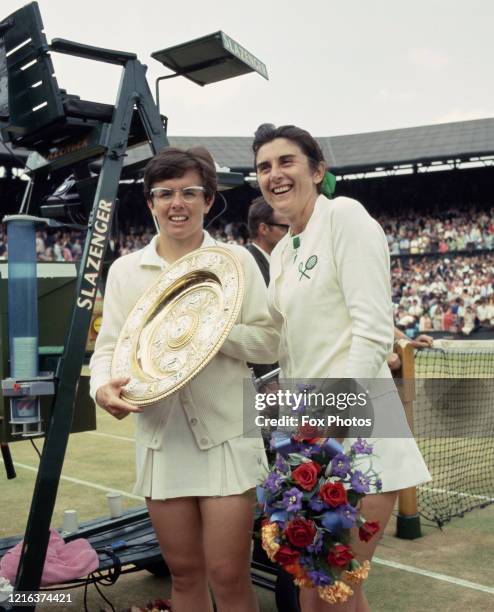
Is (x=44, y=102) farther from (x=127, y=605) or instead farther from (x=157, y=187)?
(x=127, y=605)

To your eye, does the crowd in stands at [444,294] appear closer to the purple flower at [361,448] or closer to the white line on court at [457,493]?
the white line on court at [457,493]

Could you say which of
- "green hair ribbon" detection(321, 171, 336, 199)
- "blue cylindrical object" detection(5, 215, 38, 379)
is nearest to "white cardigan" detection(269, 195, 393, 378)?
"green hair ribbon" detection(321, 171, 336, 199)

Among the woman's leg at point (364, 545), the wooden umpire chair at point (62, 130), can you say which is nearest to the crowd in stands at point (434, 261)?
the wooden umpire chair at point (62, 130)

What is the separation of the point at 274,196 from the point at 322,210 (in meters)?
0.17

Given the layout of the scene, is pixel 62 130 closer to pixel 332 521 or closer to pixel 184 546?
pixel 184 546

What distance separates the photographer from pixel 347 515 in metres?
1.99

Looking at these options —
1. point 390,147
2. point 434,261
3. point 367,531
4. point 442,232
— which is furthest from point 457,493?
point 390,147

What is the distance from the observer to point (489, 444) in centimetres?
895

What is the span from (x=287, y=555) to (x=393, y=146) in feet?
110

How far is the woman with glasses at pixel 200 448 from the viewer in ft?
8.24

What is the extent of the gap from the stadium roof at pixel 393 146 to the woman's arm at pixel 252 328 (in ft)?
93.4

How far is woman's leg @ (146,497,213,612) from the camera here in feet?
8.41

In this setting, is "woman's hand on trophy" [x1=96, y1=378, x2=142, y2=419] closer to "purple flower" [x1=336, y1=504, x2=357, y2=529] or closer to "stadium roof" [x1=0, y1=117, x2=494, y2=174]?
"purple flower" [x1=336, y1=504, x2=357, y2=529]

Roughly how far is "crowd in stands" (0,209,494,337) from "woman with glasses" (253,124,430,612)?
950 inches
